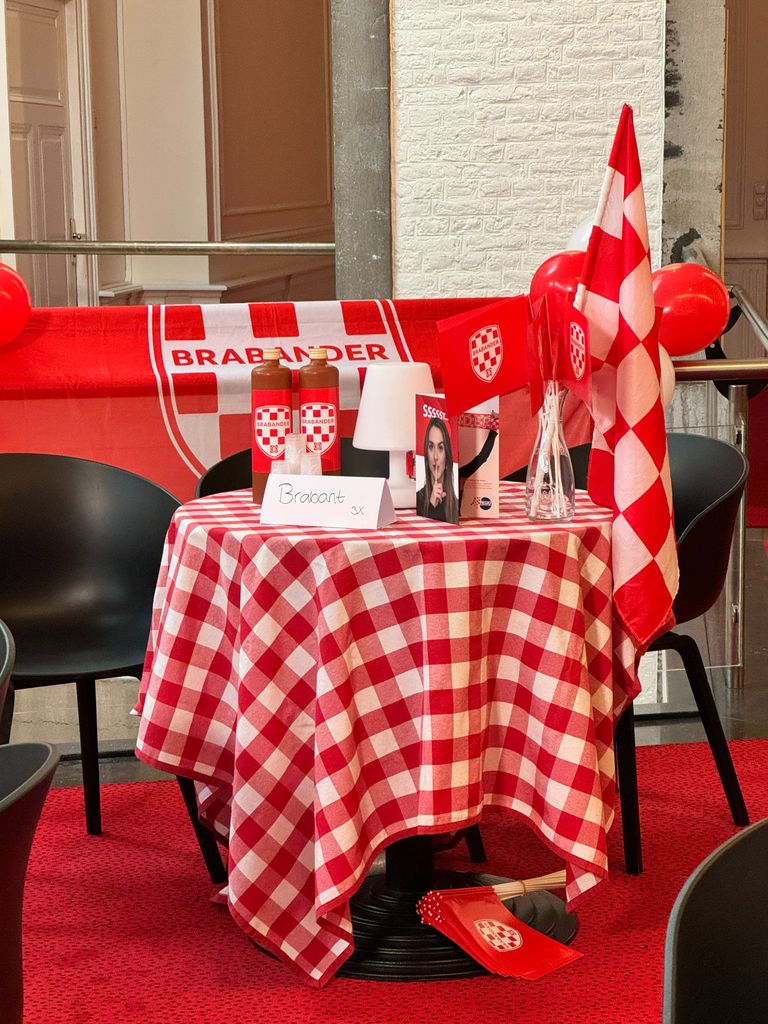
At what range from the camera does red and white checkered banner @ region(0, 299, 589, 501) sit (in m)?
3.60

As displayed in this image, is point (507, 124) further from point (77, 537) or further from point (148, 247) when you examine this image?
point (77, 537)

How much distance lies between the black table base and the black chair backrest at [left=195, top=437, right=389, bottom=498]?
94 centimetres

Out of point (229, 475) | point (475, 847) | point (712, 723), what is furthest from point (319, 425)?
point (712, 723)

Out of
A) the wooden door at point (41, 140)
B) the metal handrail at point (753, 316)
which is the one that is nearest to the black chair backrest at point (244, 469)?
the metal handrail at point (753, 316)

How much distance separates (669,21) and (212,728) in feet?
10.6

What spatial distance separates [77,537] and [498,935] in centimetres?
132

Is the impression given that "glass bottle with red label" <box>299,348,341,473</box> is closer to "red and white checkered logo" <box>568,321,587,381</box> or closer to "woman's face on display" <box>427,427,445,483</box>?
"woman's face on display" <box>427,427,445,483</box>

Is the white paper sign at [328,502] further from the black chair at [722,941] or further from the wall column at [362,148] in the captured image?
the wall column at [362,148]

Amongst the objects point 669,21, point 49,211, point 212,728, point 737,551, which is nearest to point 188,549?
point 212,728

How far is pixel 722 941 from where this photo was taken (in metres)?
0.85

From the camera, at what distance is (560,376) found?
2.29m

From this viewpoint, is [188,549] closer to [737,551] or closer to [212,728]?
[212,728]

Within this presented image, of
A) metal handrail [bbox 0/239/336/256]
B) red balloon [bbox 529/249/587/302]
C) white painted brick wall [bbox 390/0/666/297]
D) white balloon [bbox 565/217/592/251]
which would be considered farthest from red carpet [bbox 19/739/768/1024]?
metal handrail [bbox 0/239/336/256]

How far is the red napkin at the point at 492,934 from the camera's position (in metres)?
2.34
